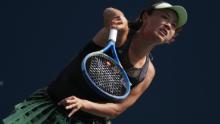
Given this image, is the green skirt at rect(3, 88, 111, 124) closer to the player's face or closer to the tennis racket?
the tennis racket

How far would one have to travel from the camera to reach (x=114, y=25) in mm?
2816

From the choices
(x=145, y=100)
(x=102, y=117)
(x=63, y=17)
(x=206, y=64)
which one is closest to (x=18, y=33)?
(x=63, y=17)


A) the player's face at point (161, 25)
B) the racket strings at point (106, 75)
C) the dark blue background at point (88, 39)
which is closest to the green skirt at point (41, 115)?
the racket strings at point (106, 75)

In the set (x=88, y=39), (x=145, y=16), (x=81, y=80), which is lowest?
(x=88, y=39)

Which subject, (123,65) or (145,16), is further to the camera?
(145,16)

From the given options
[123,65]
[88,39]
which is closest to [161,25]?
[123,65]

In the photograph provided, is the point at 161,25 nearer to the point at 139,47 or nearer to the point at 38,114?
the point at 139,47

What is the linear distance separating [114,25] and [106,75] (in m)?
0.23

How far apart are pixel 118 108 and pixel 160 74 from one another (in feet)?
5.65

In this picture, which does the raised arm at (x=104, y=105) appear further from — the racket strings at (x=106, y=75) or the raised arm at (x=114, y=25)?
the raised arm at (x=114, y=25)

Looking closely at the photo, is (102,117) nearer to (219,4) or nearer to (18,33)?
(18,33)

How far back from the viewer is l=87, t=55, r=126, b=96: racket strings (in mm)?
2854

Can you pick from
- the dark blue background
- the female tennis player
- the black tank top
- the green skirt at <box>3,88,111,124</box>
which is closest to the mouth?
the female tennis player

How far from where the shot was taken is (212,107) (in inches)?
192
